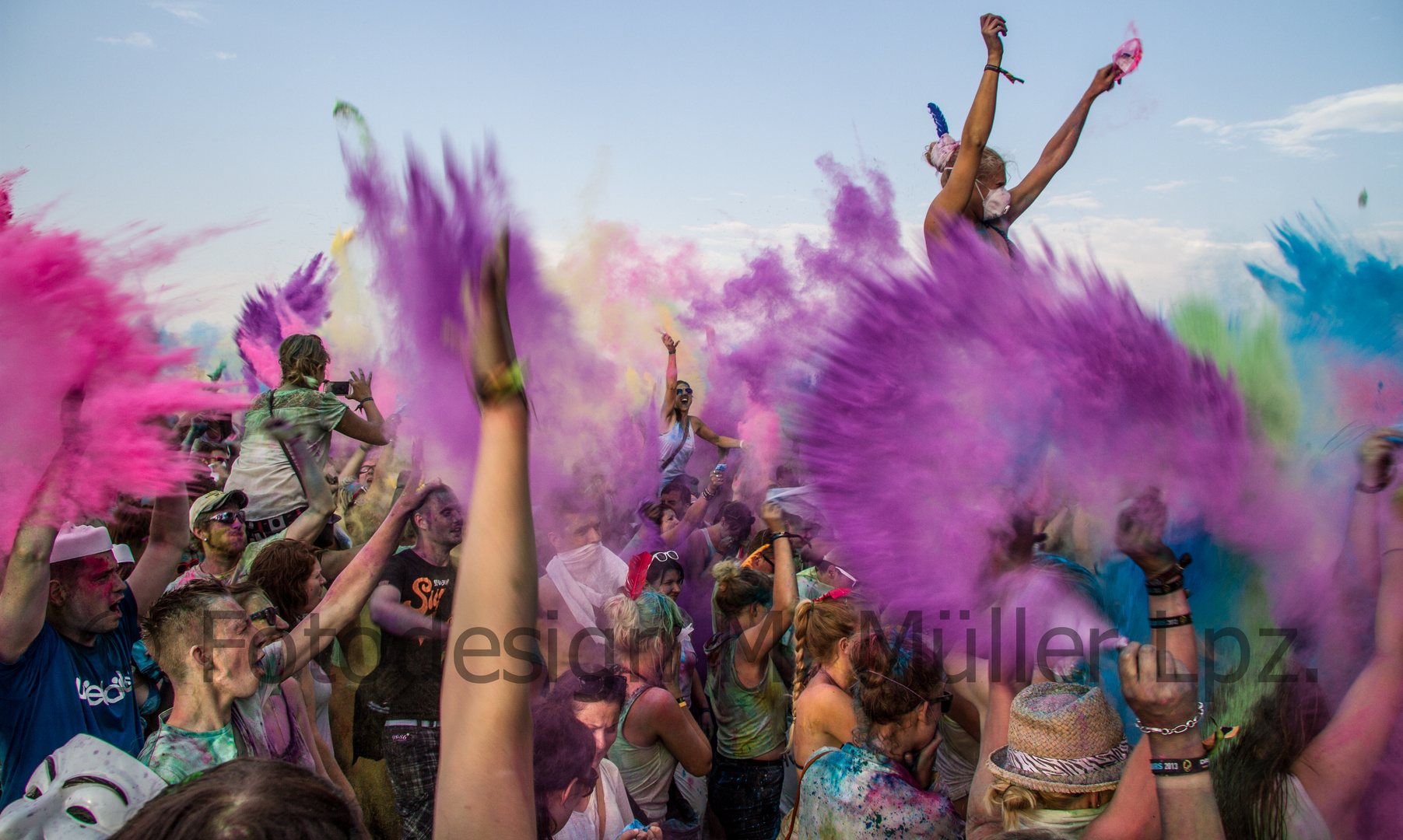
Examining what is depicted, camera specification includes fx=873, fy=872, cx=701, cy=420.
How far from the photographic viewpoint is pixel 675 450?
6438mm

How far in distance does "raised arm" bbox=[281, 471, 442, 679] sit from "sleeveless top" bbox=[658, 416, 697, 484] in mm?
3262

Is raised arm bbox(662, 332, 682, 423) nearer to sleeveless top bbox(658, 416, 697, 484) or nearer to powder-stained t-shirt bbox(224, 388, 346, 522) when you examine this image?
sleeveless top bbox(658, 416, 697, 484)

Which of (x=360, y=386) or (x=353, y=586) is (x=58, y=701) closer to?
(x=353, y=586)

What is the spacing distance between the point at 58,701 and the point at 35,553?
1.75 feet

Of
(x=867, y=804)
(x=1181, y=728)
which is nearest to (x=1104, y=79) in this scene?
(x=1181, y=728)

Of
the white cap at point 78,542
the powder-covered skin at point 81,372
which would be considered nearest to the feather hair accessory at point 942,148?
the powder-covered skin at point 81,372

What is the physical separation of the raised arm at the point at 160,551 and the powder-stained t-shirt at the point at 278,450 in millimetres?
1217

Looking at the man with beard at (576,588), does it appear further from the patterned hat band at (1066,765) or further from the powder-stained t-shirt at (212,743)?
the patterned hat band at (1066,765)

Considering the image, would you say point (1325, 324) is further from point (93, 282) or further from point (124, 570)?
point (124, 570)

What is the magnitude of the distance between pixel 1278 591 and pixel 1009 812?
0.80 metres

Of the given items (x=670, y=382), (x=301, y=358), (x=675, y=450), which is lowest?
(x=675, y=450)

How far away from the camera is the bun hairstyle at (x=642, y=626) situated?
3131mm

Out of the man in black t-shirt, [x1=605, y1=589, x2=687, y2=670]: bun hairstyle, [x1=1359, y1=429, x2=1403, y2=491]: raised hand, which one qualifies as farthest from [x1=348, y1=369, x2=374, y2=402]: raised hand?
[x1=1359, y1=429, x2=1403, y2=491]: raised hand

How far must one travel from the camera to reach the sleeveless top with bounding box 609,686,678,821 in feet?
9.90
